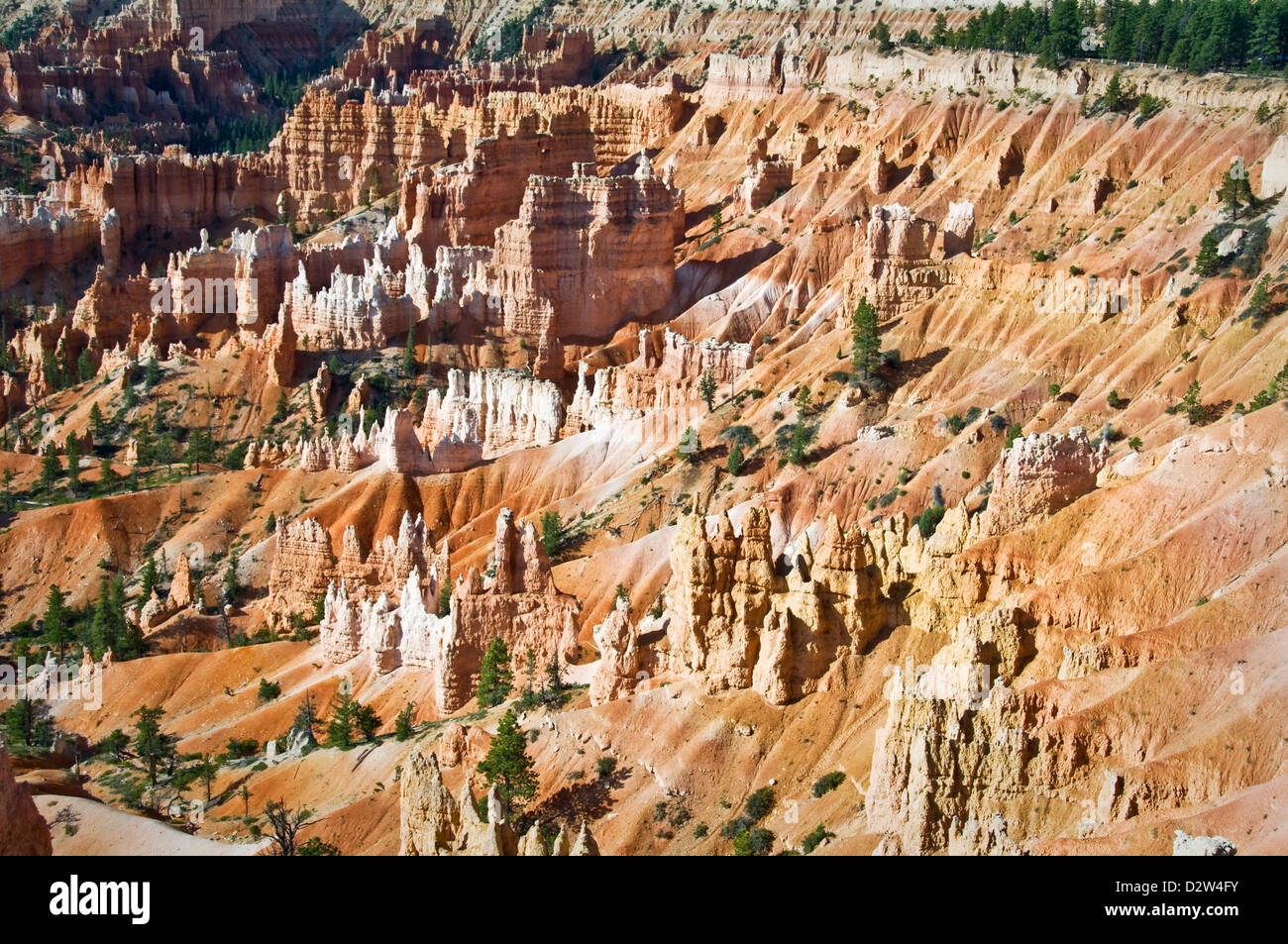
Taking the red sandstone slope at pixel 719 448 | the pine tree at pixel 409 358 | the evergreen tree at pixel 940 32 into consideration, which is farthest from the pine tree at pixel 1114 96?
the pine tree at pixel 409 358

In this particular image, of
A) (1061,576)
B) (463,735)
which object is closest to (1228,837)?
(1061,576)

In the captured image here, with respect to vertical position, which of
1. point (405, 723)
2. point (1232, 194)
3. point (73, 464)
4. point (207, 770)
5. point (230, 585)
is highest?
point (1232, 194)

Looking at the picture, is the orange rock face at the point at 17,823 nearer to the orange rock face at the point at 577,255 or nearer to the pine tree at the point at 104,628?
the pine tree at the point at 104,628

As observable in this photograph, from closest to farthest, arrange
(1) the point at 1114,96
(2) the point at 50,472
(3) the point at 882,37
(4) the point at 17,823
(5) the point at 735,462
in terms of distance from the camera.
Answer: (4) the point at 17,823 < (5) the point at 735,462 < (2) the point at 50,472 < (1) the point at 1114,96 < (3) the point at 882,37

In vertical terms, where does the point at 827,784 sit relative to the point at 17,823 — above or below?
above

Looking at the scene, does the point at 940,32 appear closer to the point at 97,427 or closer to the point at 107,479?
the point at 97,427

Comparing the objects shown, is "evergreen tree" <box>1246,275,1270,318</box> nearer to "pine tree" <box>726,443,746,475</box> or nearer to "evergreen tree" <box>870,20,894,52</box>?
"pine tree" <box>726,443,746,475</box>

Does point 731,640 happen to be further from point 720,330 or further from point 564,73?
point 564,73

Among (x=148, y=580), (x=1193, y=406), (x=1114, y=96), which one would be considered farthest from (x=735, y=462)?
(x=1114, y=96)
